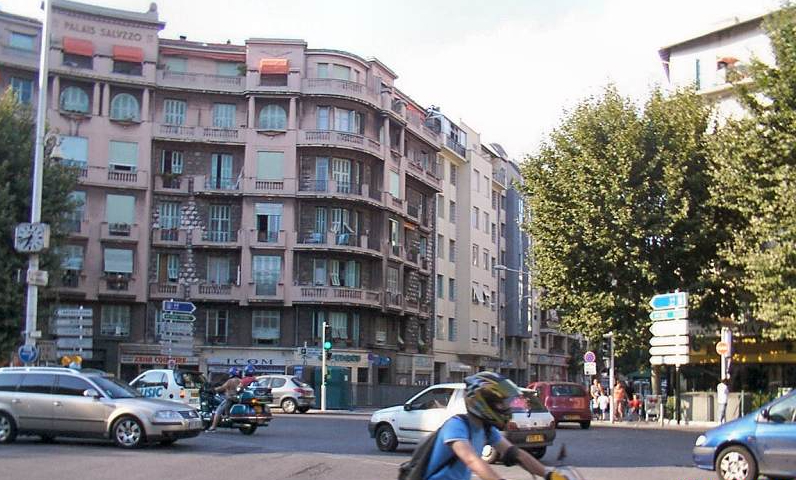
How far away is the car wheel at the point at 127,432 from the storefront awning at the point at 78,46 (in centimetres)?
3776

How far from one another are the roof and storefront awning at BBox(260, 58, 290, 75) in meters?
6.09

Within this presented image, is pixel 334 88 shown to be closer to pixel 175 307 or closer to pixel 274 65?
pixel 274 65

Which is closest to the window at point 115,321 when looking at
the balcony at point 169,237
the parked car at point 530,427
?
the balcony at point 169,237

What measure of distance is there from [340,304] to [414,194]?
12809 millimetres

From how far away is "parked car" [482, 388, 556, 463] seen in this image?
17.2m

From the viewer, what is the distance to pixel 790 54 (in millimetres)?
25656

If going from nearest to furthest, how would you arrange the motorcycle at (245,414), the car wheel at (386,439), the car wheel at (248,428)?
the car wheel at (386,439)
the motorcycle at (245,414)
the car wheel at (248,428)

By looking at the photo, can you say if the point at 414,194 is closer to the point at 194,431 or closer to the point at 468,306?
the point at 468,306

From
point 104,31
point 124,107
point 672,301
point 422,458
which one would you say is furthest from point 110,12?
point 422,458

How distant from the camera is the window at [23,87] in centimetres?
5003

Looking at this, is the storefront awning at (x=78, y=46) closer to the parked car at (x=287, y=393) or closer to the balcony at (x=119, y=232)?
the balcony at (x=119, y=232)

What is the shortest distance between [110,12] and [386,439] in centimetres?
3974

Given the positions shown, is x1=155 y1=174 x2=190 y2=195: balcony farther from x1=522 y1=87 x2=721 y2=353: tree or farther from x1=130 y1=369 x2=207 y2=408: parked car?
x1=130 y1=369 x2=207 y2=408: parked car

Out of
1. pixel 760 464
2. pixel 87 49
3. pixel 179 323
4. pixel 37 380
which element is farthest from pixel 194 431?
pixel 87 49
